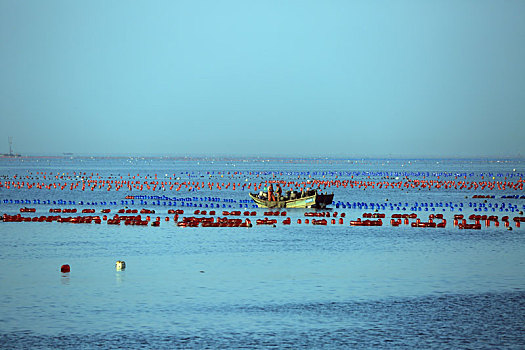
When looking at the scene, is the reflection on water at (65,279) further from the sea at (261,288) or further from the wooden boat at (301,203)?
the wooden boat at (301,203)

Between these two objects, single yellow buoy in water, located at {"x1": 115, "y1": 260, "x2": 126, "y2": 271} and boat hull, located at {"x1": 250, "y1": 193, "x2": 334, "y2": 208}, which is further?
boat hull, located at {"x1": 250, "y1": 193, "x2": 334, "y2": 208}

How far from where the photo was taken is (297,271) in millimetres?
35500

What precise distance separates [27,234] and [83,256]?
1235 cm

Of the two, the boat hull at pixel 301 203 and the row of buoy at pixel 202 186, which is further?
the row of buoy at pixel 202 186

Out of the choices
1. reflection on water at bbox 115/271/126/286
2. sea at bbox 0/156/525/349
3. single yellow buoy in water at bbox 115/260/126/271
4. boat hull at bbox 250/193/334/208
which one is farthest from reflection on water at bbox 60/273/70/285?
boat hull at bbox 250/193/334/208

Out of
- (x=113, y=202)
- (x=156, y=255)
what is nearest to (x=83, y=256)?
(x=156, y=255)

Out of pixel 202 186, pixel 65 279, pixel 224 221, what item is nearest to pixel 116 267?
pixel 65 279

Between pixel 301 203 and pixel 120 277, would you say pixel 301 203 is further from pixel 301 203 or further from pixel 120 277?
pixel 120 277

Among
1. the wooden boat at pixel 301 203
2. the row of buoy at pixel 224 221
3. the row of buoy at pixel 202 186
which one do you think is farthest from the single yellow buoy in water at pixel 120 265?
the row of buoy at pixel 202 186

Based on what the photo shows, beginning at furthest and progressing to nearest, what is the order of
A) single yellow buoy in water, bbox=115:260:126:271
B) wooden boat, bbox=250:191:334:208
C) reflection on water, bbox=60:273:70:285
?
wooden boat, bbox=250:191:334:208 → single yellow buoy in water, bbox=115:260:126:271 → reflection on water, bbox=60:273:70:285

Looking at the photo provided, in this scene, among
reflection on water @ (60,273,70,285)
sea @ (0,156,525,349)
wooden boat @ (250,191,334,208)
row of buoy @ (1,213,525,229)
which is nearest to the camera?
sea @ (0,156,525,349)

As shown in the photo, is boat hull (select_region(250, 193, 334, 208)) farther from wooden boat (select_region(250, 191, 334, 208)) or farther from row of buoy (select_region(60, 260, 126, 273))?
row of buoy (select_region(60, 260, 126, 273))

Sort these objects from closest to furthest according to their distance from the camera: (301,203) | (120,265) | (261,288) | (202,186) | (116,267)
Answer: (261,288)
(120,265)
(116,267)
(301,203)
(202,186)

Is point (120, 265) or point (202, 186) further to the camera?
point (202, 186)
